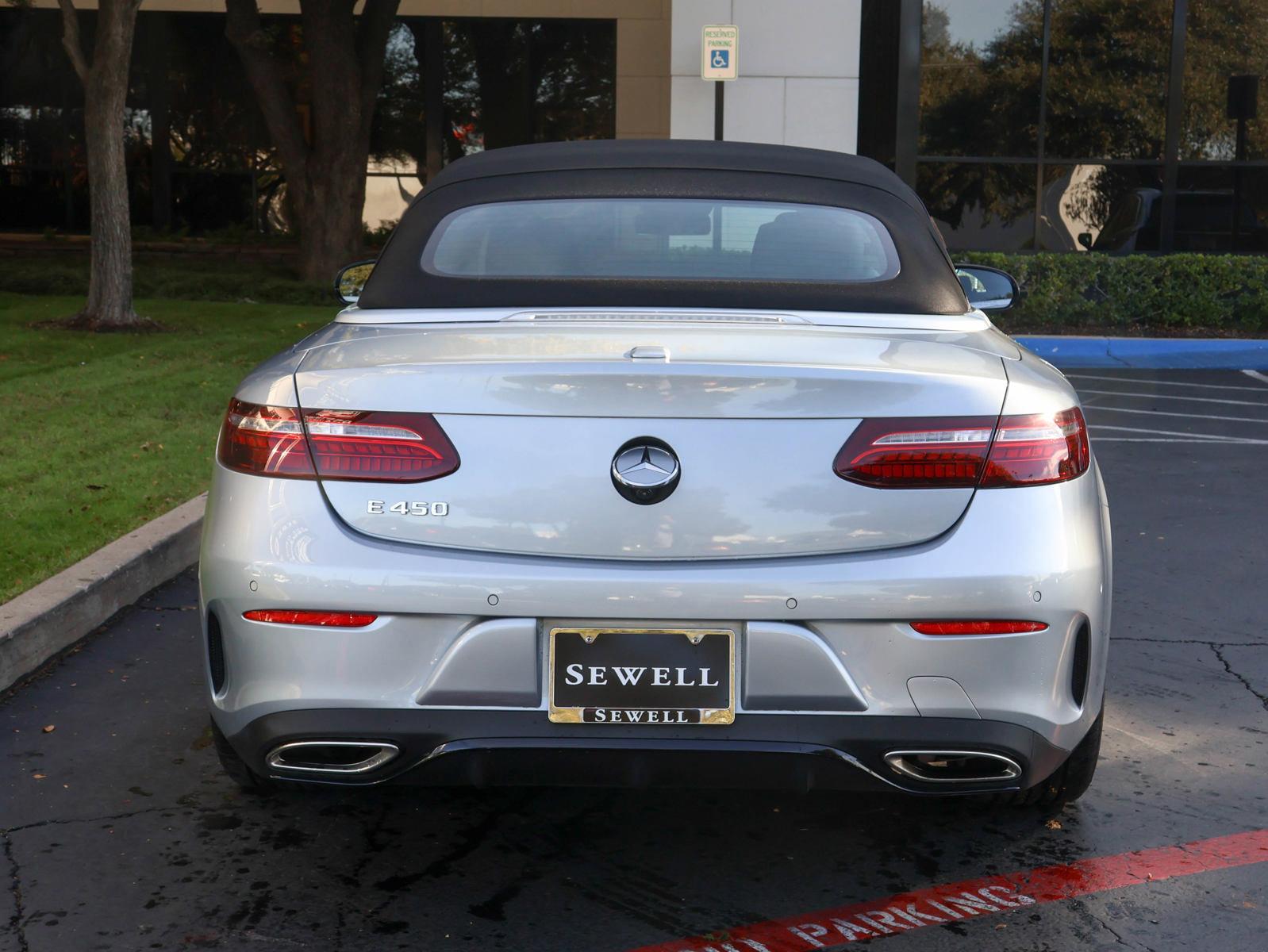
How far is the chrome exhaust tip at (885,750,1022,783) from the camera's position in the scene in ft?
10.0

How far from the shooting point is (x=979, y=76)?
18.9 metres

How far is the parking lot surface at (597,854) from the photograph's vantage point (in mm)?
3180

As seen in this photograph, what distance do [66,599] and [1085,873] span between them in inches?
136

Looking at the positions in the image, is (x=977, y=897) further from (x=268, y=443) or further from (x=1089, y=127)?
(x=1089, y=127)

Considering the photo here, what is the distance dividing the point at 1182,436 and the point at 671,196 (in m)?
7.32

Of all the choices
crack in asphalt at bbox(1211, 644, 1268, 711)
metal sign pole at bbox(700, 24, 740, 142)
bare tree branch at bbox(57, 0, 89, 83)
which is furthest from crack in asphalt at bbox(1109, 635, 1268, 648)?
bare tree branch at bbox(57, 0, 89, 83)

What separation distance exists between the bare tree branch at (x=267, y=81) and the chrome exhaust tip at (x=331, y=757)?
16.1m

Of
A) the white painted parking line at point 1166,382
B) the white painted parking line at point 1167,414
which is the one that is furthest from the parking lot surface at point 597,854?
the white painted parking line at point 1166,382

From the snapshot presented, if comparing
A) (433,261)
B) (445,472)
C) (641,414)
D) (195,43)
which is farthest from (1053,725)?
(195,43)

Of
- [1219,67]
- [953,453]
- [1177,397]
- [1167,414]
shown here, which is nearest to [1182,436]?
[1167,414]

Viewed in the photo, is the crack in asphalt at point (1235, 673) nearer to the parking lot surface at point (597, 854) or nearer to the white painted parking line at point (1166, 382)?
the parking lot surface at point (597, 854)

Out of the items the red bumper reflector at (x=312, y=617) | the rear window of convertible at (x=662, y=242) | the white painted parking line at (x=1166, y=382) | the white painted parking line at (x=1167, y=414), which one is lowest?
the white painted parking line at (x=1167, y=414)

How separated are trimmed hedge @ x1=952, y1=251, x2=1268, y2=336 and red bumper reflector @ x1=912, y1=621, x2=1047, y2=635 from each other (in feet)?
46.1

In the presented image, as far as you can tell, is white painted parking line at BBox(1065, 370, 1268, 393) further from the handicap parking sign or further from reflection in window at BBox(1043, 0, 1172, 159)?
reflection in window at BBox(1043, 0, 1172, 159)
